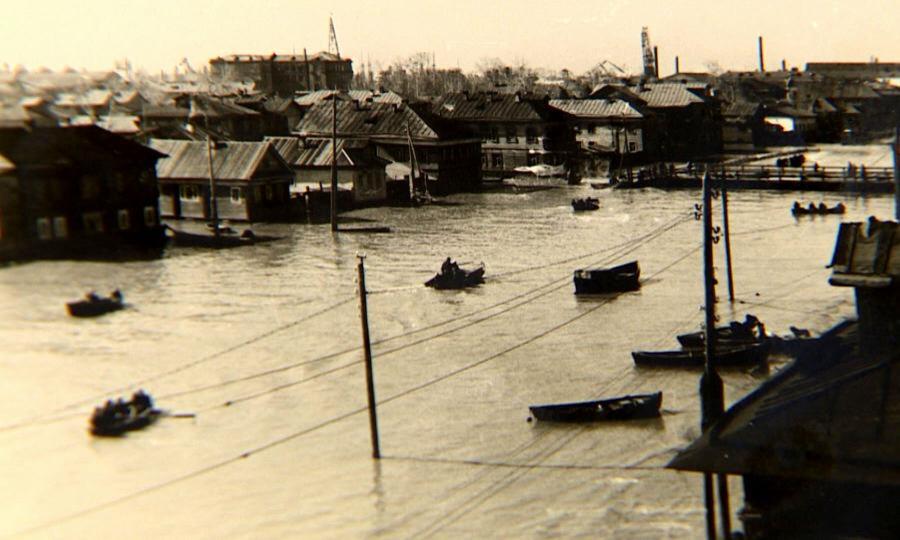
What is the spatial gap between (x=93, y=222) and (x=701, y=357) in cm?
1085

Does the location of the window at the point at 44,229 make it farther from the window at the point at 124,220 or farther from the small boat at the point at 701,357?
the small boat at the point at 701,357

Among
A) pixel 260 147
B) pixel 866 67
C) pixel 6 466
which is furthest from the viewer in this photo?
pixel 866 67

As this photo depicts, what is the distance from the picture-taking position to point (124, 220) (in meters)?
7.46

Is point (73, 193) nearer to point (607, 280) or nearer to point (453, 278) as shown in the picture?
point (453, 278)

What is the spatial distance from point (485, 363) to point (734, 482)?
5270mm

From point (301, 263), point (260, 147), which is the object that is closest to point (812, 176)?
point (260, 147)

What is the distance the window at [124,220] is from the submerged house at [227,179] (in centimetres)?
827

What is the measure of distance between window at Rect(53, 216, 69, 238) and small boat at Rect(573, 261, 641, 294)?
48.6ft

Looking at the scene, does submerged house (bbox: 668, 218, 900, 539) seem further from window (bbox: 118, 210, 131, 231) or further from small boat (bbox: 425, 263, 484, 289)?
small boat (bbox: 425, 263, 484, 289)

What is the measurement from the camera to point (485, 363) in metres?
15.3

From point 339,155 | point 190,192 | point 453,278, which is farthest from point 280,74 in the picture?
point 190,192

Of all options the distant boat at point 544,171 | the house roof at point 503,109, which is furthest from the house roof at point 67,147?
the house roof at point 503,109

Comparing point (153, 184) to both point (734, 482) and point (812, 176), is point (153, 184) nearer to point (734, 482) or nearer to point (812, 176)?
point (734, 482)

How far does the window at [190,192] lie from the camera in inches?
678
